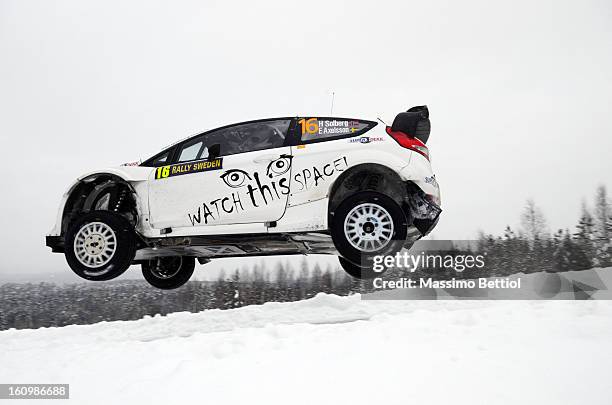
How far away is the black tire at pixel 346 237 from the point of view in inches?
185

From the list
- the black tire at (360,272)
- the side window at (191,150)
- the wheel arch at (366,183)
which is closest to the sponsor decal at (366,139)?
the wheel arch at (366,183)

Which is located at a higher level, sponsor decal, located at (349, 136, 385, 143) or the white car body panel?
sponsor decal, located at (349, 136, 385, 143)

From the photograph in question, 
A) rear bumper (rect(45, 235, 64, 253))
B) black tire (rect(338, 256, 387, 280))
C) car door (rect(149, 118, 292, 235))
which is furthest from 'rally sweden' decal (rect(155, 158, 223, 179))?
black tire (rect(338, 256, 387, 280))

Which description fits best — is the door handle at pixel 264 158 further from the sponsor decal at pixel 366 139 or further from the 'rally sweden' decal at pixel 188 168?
the sponsor decal at pixel 366 139

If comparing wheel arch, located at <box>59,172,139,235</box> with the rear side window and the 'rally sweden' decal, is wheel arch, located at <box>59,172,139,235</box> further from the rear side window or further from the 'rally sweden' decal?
the rear side window

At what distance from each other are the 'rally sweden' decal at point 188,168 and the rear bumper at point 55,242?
139 centimetres

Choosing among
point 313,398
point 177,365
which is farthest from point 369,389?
point 177,365

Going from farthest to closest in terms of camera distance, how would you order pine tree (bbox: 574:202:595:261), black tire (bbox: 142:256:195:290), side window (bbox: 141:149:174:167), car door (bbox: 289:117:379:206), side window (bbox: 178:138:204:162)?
pine tree (bbox: 574:202:595:261)
black tire (bbox: 142:256:195:290)
side window (bbox: 141:149:174:167)
side window (bbox: 178:138:204:162)
car door (bbox: 289:117:379:206)

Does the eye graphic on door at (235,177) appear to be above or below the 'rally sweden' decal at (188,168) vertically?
below

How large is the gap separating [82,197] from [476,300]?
465 cm

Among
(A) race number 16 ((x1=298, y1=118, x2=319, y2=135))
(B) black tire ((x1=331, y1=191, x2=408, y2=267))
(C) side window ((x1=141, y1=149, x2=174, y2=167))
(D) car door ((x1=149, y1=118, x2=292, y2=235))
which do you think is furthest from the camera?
(C) side window ((x1=141, y1=149, x2=174, y2=167))

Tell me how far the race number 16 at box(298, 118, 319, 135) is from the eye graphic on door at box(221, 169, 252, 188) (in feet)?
2.58

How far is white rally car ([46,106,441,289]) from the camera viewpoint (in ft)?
16.0

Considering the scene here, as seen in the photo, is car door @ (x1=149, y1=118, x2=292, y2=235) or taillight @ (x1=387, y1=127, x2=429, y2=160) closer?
taillight @ (x1=387, y1=127, x2=429, y2=160)
